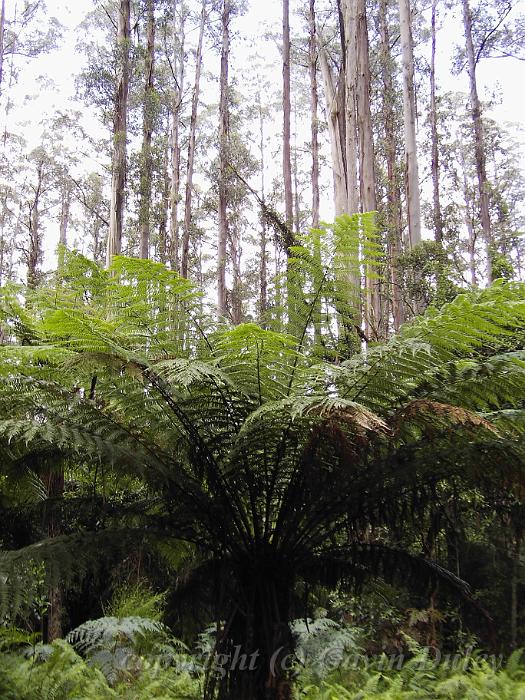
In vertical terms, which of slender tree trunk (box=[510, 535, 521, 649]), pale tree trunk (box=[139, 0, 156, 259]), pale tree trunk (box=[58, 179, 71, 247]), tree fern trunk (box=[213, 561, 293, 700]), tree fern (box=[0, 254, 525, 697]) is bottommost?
slender tree trunk (box=[510, 535, 521, 649])

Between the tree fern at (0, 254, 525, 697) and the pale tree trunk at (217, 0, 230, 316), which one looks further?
the pale tree trunk at (217, 0, 230, 316)

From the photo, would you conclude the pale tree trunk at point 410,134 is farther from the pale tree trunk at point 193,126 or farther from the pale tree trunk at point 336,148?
the pale tree trunk at point 193,126

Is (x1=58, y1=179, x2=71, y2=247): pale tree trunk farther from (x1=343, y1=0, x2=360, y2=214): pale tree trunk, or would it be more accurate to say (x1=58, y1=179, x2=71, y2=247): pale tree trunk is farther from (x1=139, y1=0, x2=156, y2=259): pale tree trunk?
(x1=343, y1=0, x2=360, y2=214): pale tree trunk

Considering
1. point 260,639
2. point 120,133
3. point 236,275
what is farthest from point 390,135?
point 260,639

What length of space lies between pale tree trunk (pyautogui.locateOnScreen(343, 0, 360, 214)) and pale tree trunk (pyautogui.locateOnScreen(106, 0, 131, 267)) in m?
3.89

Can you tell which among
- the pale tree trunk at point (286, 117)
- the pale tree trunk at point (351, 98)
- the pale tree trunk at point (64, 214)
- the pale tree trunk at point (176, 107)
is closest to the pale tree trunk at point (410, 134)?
the pale tree trunk at point (351, 98)

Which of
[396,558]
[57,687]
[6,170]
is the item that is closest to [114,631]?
[57,687]

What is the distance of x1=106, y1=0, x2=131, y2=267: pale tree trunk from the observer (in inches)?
372

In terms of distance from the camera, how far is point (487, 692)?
2.80 m

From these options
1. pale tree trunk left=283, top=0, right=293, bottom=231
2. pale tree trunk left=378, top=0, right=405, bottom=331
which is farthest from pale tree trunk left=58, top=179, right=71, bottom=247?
pale tree trunk left=378, top=0, right=405, bottom=331

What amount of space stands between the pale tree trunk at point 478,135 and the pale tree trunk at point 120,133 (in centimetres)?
727

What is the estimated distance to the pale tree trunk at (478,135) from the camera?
1257 cm

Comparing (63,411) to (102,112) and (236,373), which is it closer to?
(236,373)

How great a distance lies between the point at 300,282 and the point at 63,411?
105 cm
